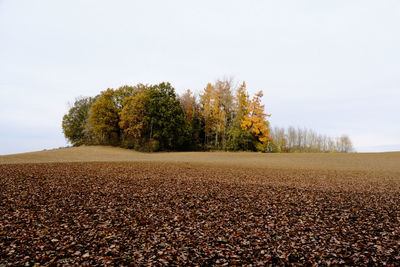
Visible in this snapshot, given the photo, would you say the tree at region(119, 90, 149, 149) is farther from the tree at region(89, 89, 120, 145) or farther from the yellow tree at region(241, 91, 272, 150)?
the yellow tree at region(241, 91, 272, 150)

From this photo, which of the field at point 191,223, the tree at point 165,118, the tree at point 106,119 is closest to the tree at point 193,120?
the tree at point 165,118

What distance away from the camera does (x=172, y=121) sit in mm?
39094

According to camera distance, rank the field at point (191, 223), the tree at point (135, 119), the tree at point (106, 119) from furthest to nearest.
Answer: the tree at point (106, 119), the tree at point (135, 119), the field at point (191, 223)

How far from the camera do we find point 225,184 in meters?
13.3

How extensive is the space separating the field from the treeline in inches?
996

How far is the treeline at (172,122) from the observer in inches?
1512

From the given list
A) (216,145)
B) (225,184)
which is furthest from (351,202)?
(216,145)

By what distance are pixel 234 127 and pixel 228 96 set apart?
654cm

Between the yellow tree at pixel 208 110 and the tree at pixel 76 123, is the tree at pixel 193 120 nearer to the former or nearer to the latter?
the yellow tree at pixel 208 110

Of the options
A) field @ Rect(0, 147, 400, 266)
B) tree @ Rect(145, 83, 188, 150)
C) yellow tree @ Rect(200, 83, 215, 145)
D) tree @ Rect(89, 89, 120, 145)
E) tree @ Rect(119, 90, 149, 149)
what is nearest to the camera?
field @ Rect(0, 147, 400, 266)

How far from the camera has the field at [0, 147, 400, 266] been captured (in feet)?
18.7

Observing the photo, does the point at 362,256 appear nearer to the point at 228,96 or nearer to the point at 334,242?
the point at 334,242

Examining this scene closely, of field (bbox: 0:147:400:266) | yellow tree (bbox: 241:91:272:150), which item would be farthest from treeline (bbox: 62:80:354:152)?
field (bbox: 0:147:400:266)

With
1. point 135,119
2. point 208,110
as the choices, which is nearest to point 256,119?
point 208,110
